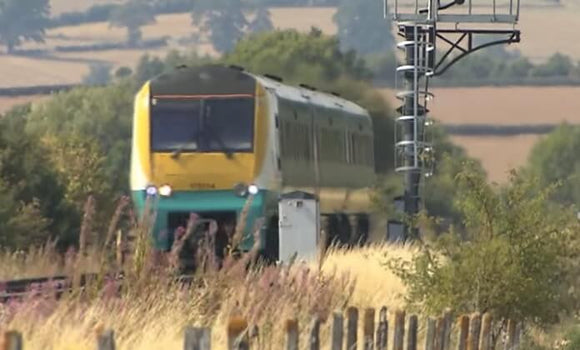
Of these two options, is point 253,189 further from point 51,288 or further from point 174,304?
point 51,288

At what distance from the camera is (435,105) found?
8038 cm

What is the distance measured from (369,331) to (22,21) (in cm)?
16236

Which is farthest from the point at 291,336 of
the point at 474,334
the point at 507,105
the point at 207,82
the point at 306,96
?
the point at 507,105

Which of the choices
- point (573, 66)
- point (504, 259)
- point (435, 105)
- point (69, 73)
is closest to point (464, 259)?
point (504, 259)

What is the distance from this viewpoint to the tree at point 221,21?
171 metres

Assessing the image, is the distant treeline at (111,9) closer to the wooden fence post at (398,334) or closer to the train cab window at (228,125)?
the train cab window at (228,125)

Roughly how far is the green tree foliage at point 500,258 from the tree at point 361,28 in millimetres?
135240

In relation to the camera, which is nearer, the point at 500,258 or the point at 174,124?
the point at 500,258

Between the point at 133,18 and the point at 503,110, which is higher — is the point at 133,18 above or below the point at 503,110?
above

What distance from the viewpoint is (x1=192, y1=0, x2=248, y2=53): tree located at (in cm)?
17062

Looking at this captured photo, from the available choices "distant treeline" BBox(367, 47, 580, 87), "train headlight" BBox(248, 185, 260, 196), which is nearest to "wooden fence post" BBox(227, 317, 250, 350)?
"train headlight" BBox(248, 185, 260, 196)

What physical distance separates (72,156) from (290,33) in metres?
33.4

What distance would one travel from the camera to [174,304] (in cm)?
1666

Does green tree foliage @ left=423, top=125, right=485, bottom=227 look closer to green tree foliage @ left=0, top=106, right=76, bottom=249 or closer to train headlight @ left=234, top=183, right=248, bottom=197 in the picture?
train headlight @ left=234, top=183, right=248, bottom=197
